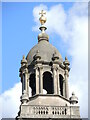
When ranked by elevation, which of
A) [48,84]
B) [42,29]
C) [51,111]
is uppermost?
[42,29]

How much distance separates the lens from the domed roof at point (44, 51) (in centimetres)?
4325

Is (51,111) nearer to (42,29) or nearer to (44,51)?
(44,51)

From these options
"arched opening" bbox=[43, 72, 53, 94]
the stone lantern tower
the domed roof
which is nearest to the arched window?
the stone lantern tower

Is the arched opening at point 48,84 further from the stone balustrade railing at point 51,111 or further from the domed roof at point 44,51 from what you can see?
the stone balustrade railing at point 51,111

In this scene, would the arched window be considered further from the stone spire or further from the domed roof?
the stone spire

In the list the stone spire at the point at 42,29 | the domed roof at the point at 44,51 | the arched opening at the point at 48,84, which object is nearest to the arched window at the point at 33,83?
the arched opening at the point at 48,84

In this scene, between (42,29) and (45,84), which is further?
(42,29)

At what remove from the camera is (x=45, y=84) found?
44.8 metres

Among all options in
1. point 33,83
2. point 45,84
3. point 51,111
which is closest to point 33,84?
point 33,83

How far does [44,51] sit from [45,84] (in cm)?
273

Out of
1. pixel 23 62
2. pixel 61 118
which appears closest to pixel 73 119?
pixel 61 118

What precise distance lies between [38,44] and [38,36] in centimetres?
106

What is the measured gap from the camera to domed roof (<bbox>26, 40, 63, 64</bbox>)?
43250mm

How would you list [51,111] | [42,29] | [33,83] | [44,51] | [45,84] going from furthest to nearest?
[42,29] → [45,84] → [33,83] → [44,51] → [51,111]
